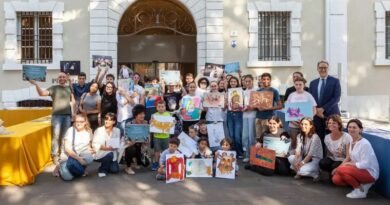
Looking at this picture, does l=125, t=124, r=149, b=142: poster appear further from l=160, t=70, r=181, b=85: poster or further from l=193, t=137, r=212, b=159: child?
l=160, t=70, r=181, b=85: poster

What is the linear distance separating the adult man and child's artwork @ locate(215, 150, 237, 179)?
342 centimetres

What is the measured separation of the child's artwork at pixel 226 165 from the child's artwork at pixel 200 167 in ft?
0.47

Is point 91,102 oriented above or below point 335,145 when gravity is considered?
above

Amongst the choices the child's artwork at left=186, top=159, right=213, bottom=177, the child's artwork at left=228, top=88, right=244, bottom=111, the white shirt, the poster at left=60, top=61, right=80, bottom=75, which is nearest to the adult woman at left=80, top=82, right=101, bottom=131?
the poster at left=60, top=61, right=80, bottom=75

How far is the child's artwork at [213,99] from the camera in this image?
30.7 feet

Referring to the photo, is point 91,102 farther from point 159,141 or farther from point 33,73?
point 159,141

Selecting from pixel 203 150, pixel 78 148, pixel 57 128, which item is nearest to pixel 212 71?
pixel 203 150

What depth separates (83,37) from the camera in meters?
15.5

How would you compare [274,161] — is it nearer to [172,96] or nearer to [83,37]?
[172,96]

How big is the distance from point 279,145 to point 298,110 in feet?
2.37

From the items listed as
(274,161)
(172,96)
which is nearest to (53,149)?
(172,96)

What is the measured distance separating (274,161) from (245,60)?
316 inches

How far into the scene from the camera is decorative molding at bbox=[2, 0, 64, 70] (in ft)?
49.9

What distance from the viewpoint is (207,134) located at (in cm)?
890
